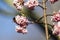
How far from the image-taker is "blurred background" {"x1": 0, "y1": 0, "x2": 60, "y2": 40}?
1731 mm

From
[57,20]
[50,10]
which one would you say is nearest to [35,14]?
[50,10]

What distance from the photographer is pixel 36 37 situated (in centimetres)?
173

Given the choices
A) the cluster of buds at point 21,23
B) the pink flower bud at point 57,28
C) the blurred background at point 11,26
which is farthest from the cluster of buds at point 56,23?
the blurred background at point 11,26

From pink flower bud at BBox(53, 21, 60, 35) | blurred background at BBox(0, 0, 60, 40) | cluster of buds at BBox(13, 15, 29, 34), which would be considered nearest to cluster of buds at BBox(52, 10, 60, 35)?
pink flower bud at BBox(53, 21, 60, 35)

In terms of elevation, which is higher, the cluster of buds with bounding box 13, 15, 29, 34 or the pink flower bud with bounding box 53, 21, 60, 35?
the cluster of buds with bounding box 13, 15, 29, 34

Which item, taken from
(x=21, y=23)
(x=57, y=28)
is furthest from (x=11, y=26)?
(x=57, y=28)

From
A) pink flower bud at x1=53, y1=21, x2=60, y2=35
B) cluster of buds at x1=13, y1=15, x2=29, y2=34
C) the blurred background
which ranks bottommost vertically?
pink flower bud at x1=53, y1=21, x2=60, y2=35

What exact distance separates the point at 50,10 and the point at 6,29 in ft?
1.28

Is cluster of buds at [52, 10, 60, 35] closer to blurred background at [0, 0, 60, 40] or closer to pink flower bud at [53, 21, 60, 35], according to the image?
pink flower bud at [53, 21, 60, 35]

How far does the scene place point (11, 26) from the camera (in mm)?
1744

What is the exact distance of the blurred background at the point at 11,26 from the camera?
68.2 inches

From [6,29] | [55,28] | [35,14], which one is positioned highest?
[35,14]

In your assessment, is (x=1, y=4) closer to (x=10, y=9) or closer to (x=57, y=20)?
(x=10, y=9)

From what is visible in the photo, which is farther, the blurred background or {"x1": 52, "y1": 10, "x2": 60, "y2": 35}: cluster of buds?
the blurred background
